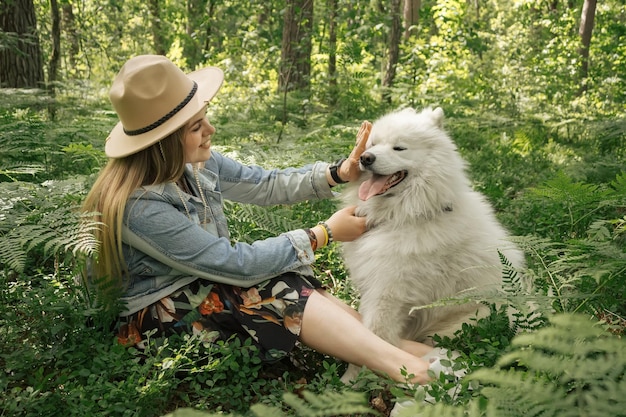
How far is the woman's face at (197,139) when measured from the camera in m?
2.89

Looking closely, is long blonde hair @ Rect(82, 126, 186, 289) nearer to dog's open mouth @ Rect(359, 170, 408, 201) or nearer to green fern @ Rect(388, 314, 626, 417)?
dog's open mouth @ Rect(359, 170, 408, 201)

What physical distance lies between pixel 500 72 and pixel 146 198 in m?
10.4

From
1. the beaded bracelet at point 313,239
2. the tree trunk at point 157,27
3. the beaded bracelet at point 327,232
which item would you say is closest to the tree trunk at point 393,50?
the tree trunk at point 157,27

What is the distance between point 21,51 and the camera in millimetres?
6777

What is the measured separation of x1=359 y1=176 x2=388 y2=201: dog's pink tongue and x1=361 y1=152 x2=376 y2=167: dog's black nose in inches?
6.6

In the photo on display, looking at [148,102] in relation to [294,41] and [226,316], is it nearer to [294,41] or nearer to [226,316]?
[226,316]

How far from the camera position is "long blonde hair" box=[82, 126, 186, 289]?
2.74 meters

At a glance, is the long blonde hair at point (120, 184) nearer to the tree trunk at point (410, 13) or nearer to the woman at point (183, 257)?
the woman at point (183, 257)

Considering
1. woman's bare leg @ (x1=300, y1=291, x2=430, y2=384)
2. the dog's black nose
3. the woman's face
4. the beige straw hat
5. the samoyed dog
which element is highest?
the beige straw hat

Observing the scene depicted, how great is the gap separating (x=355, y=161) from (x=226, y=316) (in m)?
1.27

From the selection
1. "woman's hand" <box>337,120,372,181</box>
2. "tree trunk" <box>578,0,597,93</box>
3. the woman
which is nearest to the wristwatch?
"woman's hand" <box>337,120,372,181</box>

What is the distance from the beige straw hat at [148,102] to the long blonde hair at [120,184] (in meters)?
0.08

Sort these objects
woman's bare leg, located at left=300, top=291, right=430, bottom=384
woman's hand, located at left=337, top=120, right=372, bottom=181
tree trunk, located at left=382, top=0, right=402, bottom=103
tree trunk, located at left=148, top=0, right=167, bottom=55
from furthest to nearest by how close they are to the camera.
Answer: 1. tree trunk, located at left=148, top=0, right=167, bottom=55
2. tree trunk, located at left=382, top=0, right=402, bottom=103
3. woman's hand, located at left=337, top=120, right=372, bottom=181
4. woman's bare leg, located at left=300, top=291, right=430, bottom=384

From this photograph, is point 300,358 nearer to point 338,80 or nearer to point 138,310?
point 138,310
